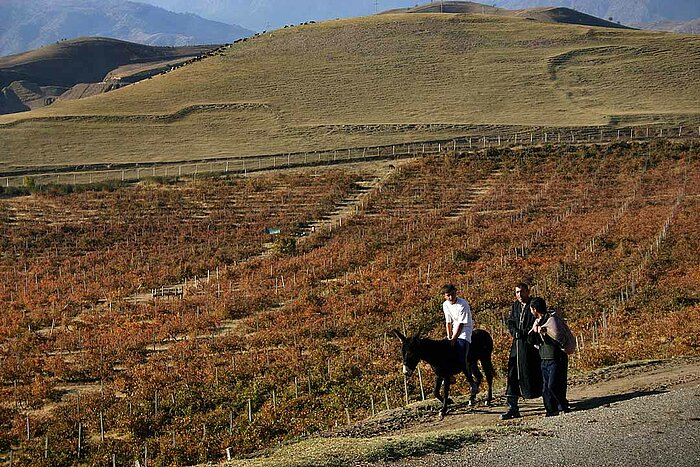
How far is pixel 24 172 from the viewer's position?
71000 mm

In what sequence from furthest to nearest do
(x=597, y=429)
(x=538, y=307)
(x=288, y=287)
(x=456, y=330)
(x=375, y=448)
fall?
1. (x=288, y=287)
2. (x=456, y=330)
3. (x=538, y=307)
4. (x=597, y=429)
5. (x=375, y=448)

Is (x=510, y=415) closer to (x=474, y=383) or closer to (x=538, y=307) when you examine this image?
(x=474, y=383)

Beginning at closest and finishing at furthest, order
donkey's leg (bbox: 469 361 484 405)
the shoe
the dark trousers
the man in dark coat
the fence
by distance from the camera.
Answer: the dark trousers, the man in dark coat, the shoe, donkey's leg (bbox: 469 361 484 405), the fence

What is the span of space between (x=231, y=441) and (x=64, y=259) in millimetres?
28098

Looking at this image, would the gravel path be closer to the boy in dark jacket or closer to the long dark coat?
the boy in dark jacket

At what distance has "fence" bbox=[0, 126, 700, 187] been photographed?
224 feet

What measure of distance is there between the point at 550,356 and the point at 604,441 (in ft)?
5.34

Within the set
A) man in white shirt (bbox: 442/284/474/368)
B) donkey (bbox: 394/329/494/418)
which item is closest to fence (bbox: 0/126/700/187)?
donkey (bbox: 394/329/494/418)

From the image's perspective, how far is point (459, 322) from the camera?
1377 centimetres

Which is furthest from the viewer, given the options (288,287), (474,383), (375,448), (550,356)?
(288,287)

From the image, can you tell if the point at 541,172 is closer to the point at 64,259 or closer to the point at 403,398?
the point at 64,259

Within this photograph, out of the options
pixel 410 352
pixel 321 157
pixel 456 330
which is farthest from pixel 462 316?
pixel 321 157

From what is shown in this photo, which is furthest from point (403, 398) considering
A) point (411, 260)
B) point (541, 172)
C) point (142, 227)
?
point (541, 172)

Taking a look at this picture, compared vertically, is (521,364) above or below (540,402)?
above
